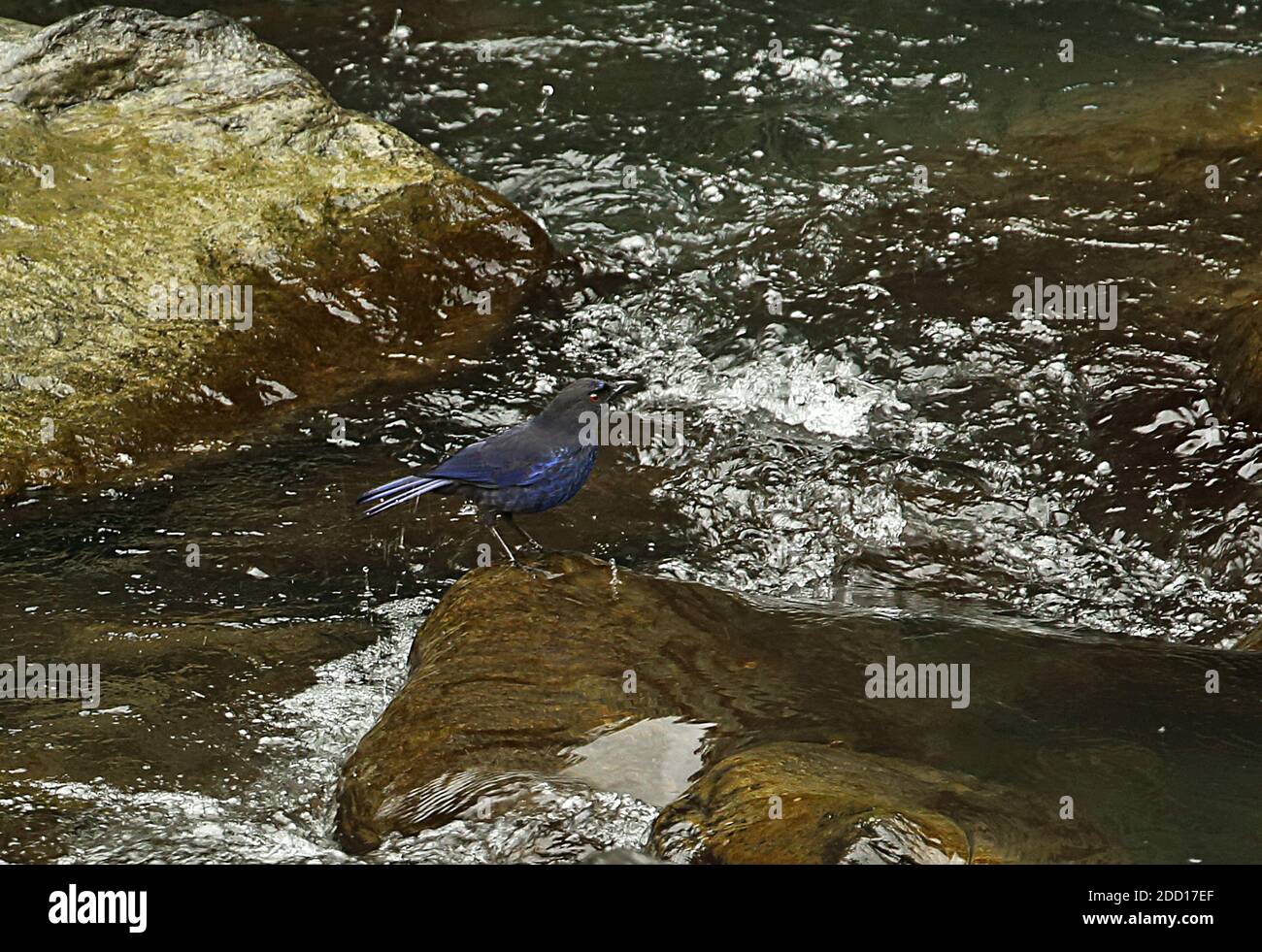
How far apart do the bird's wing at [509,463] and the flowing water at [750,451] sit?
798mm

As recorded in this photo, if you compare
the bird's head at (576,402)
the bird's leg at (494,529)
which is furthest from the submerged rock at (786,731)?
the bird's head at (576,402)

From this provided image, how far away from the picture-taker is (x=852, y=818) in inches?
154

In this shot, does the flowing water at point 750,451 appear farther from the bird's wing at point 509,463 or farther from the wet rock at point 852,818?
the bird's wing at point 509,463

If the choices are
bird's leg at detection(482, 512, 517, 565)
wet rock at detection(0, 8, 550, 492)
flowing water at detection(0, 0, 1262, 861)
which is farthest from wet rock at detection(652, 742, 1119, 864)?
wet rock at detection(0, 8, 550, 492)

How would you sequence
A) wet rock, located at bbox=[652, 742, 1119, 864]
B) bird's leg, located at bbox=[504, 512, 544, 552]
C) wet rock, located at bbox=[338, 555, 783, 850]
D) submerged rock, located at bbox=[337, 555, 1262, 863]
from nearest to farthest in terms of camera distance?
wet rock, located at bbox=[652, 742, 1119, 864] → submerged rock, located at bbox=[337, 555, 1262, 863] → wet rock, located at bbox=[338, 555, 783, 850] → bird's leg, located at bbox=[504, 512, 544, 552]

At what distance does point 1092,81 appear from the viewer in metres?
10.3

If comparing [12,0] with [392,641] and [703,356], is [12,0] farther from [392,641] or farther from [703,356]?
[392,641]

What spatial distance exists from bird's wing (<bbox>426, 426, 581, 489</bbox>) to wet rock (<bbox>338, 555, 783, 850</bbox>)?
0.34 m

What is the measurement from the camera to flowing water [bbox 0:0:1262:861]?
489 centimetres

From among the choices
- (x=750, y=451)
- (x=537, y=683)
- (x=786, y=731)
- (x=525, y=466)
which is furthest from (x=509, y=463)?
(x=750, y=451)

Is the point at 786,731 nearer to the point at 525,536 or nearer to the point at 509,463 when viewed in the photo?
the point at 509,463

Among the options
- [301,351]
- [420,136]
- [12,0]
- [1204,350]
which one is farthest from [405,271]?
[12,0]

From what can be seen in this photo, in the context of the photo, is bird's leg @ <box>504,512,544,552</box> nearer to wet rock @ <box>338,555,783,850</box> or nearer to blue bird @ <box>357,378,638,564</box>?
blue bird @ <box>357,378,638,564</box>

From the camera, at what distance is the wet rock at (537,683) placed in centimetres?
444
